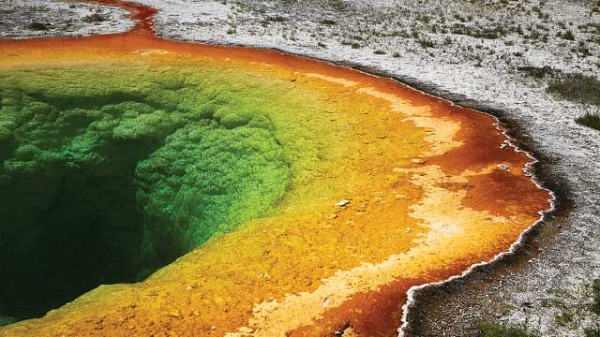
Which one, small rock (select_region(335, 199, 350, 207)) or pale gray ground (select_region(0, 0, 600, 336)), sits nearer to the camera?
pale gray ground (select_region(0, 0, 600, 336))

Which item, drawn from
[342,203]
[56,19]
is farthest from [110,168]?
[56,19]

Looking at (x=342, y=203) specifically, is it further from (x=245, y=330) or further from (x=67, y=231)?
(x=67, y=231)

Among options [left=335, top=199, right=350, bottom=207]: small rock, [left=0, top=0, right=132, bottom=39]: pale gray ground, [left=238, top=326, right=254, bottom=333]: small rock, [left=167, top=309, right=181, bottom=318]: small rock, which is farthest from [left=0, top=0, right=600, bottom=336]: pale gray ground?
[left=167, top=309, right=181, bottom=318]: small rock

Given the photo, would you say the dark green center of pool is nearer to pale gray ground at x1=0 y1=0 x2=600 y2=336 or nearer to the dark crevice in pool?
the dark crevice in pool

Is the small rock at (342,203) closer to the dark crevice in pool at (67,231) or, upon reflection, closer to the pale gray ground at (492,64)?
the pale gray ground at (492,64)

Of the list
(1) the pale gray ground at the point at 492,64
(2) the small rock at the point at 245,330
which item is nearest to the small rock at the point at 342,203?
(1) the pale gray ground at the point at 492,64
